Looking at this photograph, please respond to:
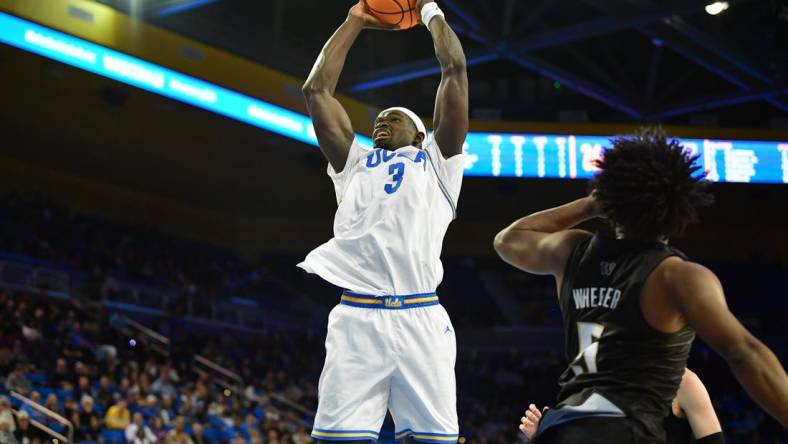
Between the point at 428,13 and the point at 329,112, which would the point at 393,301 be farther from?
the point at 428,13

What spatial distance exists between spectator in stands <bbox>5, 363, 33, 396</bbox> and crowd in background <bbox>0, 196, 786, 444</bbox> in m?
0.02

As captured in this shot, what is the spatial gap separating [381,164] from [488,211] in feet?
54.3

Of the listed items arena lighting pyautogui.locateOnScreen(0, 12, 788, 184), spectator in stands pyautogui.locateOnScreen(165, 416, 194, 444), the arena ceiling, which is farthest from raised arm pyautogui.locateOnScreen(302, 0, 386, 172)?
arena lighting pyautogui.locateOnScreen(0, 12, 788, 184)

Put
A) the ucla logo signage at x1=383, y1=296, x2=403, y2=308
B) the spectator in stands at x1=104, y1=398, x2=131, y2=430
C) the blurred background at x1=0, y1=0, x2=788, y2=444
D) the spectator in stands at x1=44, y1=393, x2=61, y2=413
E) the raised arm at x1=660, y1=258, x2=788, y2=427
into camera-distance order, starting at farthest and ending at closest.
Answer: the blurred background at x1=0, y1=0, x2=788, y2=444, the spectator in stands at x1=104, y1=398, x2=131, y2=430, the spectator in stands at x1=44, y1=393, x2=61, y2=413, the ucla logo signage at x1=383, y1=296, x2=403, y2=308, the raised arm at x1=660, y1=258, x2=788, y2=427

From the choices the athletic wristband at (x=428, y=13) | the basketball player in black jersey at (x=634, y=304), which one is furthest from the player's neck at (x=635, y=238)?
the athletic wristband at (x=428, y=13)

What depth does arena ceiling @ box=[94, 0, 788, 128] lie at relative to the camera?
13555mm

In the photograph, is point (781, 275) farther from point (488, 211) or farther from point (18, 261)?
point (18, 261)

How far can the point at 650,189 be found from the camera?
2568 millimetres

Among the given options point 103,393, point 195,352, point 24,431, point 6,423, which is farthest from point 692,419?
point 195,352

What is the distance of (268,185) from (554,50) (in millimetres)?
6704

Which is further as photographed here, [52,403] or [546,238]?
[52,403]

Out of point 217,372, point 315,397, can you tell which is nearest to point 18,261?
point 217,372

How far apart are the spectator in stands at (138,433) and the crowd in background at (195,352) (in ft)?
0.09

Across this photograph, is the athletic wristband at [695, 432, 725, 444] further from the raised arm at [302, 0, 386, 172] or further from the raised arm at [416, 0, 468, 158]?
the raised arm at [302, 0, 386, 172]
